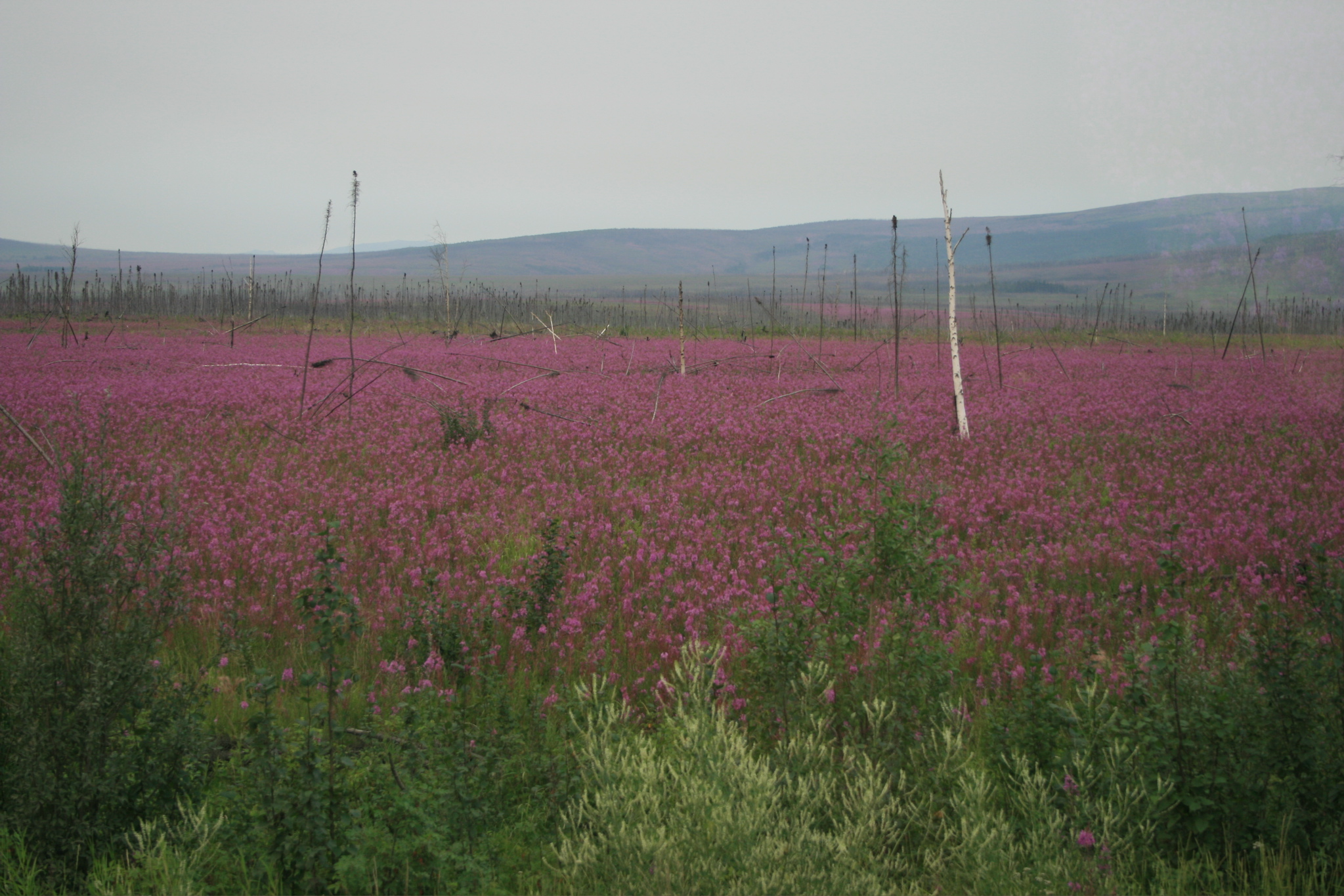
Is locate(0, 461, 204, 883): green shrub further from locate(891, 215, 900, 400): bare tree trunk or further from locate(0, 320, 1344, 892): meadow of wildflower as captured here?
locate(891, 215, 900, 400): bare tree trunk

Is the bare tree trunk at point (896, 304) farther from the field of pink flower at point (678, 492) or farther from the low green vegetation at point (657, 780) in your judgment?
the low green vegetation at point (657, 780)

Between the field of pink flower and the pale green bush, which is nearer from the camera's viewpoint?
the pale green bush

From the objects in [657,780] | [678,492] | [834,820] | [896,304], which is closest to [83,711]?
[657,780]

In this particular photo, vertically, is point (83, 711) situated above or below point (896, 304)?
below

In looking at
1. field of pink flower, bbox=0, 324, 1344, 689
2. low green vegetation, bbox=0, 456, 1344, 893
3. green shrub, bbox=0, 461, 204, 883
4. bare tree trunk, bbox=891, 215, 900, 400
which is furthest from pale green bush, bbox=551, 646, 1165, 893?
bare tree trunk, bbox=891, 215, 900, 400

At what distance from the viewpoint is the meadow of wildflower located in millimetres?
3105

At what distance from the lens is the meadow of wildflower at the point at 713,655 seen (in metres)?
3.11

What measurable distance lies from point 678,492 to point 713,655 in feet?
14.8

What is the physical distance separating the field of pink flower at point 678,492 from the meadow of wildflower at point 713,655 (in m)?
0.06

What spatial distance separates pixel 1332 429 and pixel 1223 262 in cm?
21399

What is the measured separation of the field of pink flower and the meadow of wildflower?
6 centimetres

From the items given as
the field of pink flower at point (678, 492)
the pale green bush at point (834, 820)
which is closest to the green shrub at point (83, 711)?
the field of pink flower at point (678, 492)

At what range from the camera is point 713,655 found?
4953mm

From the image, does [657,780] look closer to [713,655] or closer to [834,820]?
[834,820]
